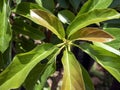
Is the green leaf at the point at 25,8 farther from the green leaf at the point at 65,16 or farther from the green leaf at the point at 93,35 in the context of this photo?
the green leaf at the point at 93,35

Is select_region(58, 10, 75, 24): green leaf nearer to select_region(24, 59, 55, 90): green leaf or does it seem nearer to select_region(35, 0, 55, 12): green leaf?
select_region(35, 0, 55, 12): green leaf

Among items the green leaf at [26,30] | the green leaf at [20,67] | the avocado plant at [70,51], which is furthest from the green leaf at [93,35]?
the green leaf at [26,30]

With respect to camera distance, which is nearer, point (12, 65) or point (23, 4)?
point (12, 65)

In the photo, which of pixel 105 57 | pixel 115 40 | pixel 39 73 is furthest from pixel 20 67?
pixel 115 40

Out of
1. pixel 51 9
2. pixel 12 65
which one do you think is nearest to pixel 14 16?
pixel 51 9

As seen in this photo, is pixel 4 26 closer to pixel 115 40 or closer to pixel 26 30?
pixel 26 30

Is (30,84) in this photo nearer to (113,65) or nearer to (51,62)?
(51,62)

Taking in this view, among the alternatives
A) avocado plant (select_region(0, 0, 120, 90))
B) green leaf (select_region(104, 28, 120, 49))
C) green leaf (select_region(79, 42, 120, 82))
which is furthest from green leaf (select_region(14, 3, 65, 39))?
green leaf (select_region(104, 28, 120, 49))
